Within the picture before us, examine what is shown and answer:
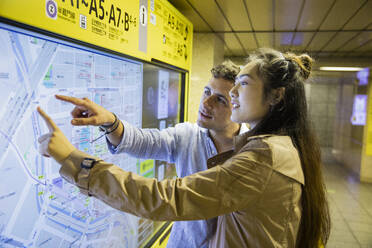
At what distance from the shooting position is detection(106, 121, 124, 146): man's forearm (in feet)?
4.66

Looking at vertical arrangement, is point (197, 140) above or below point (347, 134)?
above

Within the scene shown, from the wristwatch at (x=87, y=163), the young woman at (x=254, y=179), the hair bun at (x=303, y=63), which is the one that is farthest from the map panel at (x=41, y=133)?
the hair bun at (x=303, y=63)

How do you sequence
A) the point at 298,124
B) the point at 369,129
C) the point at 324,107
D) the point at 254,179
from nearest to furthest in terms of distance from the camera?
the point at 254,179 < the point at 298,124 < the point at 369,129 < the point at 324,107

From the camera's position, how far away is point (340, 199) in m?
5.95

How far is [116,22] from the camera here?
153 centimetres

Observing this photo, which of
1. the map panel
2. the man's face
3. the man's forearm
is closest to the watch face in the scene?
the map panel

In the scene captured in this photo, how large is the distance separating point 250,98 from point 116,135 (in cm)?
67

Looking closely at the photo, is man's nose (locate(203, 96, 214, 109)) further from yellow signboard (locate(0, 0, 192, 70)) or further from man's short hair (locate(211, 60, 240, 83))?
yellow signboard (locate(0, 0, 192, 70))

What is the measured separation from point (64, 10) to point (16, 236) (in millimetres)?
883

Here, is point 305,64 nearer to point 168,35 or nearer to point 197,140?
point 197,140

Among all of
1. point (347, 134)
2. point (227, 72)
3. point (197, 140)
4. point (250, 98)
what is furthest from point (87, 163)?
point (347, 134)

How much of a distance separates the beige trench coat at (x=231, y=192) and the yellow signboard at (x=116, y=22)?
1.63 feet

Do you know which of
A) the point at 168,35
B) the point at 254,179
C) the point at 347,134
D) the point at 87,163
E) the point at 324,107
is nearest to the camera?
Answer: the point at 87,163

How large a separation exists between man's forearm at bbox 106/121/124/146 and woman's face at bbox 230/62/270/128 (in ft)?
1.86
